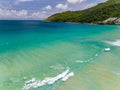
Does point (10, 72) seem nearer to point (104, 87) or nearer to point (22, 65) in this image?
point (22, 65)

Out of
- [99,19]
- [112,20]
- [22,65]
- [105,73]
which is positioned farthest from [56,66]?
[99,19]

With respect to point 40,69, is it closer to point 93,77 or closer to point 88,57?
point 93,77

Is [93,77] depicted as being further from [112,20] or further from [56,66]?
[112,20]

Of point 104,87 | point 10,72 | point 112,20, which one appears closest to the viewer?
point 104,87

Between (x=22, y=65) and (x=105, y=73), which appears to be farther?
(x=22, y=65)

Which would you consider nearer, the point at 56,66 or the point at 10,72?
the point at 10,72

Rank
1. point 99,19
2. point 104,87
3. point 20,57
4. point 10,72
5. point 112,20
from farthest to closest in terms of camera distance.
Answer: point 99,19 < point 112,20 < point 20,57 < point 10,72 < point 104,87

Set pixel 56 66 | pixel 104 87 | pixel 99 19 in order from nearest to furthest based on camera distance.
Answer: pixel 104 87 → pixel 56 66 → pixel 99 19

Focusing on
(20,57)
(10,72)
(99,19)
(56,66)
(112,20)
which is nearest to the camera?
(10,72)

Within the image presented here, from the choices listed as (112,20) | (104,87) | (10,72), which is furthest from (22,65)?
(112,20)
